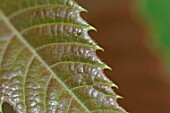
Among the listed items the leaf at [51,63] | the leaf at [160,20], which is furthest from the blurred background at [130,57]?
the leaf at [51,63]

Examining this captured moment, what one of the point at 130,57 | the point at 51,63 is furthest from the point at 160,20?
the point at 51,63

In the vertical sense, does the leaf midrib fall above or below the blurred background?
above

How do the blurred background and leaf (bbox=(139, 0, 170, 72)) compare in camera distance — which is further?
the blurred background

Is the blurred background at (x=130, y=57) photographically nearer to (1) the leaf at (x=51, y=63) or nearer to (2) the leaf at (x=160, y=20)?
(2) the leaf at (x=160, y=20)

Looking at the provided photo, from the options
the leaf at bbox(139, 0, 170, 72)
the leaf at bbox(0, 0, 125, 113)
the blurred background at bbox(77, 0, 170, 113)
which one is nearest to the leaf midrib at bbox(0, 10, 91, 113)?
the leaf at bbox(0, 0, 125, 113)

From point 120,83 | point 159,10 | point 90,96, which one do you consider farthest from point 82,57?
point 120,83

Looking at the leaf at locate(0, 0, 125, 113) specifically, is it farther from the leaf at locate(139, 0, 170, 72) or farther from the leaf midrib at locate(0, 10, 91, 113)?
the leaf at locate(139, 0, 170, 72)

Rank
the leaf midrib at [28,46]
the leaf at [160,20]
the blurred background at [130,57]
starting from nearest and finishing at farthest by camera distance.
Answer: the leaf midrib at [28,46], the leaf at [160,20], the blurred background at [130,57]
